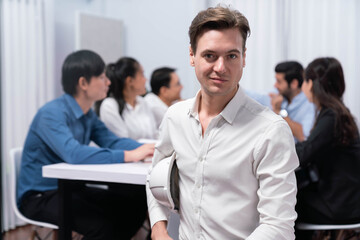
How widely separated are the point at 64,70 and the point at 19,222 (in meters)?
1.89

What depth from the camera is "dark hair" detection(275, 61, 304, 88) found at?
3547 mm

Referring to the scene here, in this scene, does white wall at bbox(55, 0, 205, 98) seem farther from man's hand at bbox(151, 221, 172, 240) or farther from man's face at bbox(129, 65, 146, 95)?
man's hand at bbox(151, 221, 172, 240)

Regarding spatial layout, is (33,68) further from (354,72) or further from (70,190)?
(354,72)

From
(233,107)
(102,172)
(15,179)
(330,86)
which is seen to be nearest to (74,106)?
(15,179)

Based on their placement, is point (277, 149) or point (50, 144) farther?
point (50, 144)

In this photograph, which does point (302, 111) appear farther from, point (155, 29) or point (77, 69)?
point (155, 29)

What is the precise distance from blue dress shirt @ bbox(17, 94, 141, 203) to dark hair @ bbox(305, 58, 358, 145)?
104cm

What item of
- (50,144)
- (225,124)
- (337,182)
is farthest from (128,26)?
(225,124)

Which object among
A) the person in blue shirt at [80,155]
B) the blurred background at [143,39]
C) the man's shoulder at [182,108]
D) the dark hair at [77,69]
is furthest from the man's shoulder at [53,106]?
the blurred background at [143,39]

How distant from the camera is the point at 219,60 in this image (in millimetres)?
1126

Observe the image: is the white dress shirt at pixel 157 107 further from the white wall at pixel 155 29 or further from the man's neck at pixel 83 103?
the man's neck at pixel 83 103

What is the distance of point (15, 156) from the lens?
7.08ft

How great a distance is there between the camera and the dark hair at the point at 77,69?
2.20m

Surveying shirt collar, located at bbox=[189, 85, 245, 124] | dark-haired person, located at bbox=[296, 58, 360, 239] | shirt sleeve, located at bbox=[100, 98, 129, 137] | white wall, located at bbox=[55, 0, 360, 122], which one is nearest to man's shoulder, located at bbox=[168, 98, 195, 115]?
shirt collar, located at bbox=[189, 85, 245, 124]
